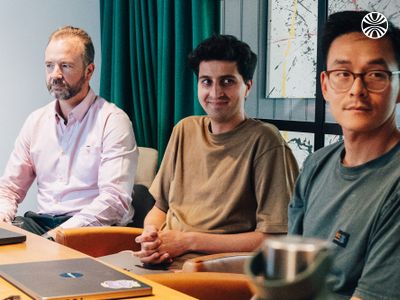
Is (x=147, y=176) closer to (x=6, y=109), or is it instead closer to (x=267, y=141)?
(x=267, y=141)

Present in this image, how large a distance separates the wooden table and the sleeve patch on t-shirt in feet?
1.22

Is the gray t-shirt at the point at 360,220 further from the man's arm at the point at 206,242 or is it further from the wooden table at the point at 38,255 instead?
the man's arm at the point at 206,242

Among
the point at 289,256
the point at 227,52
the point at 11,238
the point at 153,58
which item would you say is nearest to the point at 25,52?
the point at 153,58

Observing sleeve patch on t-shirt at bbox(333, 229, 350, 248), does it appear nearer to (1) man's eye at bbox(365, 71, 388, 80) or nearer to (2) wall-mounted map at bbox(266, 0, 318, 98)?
(1) man's eye at bbox(365, 71, 388, 80)

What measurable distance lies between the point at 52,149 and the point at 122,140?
1.19 feet

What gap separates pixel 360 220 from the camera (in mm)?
1488

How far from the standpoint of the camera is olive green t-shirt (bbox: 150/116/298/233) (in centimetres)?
239

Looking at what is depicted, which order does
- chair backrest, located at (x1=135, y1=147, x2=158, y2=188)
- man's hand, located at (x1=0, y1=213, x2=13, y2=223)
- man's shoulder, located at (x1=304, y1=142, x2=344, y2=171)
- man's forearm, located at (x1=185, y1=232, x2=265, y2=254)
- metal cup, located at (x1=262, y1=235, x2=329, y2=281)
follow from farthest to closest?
chair backrest, located at (x1=135, y1=147, x2=158, y2=188) → man's hand, located at (x1=0, y1=213, x2=13, y2=223) → man's forearm, located at (x1=185, y1=232, x2=265, y2=254) → man's shoulder, located at (x1=304, y1=142, x2=344, y2=171) → metal cup, located at (x1=262, y1=235, x2=329, y2=281)

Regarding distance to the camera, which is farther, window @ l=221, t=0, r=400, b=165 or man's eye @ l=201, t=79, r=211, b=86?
window @ l=221, t=0, r=400, b=165

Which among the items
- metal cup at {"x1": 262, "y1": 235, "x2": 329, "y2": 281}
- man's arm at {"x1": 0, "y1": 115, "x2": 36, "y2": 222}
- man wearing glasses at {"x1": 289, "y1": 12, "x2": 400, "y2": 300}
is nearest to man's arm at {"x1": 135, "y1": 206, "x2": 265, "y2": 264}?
man wearing glasses at {"x1": 289, "y1": 12, "x2": 400, "y2": 300}

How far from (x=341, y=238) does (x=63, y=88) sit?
1944 millimetres

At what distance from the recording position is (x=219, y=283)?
1797mm

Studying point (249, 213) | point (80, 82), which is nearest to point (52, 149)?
point (80, 82)

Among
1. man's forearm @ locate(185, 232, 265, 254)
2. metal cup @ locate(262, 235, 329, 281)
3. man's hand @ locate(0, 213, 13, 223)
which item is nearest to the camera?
metal cup @ locate(262, 235, 329, 281)
